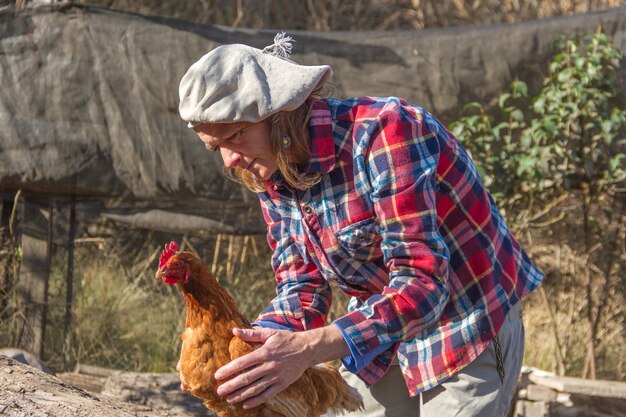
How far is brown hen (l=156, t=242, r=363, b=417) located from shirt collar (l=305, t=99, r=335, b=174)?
0.53m

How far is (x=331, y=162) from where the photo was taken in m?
2.79

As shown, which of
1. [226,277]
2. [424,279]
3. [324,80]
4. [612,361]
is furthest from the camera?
[226,277]

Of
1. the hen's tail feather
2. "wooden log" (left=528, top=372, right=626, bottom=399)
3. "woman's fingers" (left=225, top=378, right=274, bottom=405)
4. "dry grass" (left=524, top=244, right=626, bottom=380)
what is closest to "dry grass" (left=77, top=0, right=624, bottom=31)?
"dry grass" (left=524, top=244, right=626, bottom=380)

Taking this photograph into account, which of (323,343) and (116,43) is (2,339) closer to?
(116,43)

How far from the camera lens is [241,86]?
2.62 meters

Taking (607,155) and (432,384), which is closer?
(432,384)

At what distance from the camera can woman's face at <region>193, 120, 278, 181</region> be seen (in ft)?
8.86

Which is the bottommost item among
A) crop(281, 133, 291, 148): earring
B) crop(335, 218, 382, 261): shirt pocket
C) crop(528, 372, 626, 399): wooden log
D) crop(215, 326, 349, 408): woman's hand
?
Result: crop(528, 372, 626, 399): wooden log

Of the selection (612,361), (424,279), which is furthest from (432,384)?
(612,361)

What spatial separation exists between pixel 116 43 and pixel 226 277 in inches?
77.4

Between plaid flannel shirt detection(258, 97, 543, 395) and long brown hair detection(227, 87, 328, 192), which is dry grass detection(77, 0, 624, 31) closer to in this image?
plaid flannel shirt detection(258, 97, 543, 395)

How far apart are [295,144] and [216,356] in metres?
0.65

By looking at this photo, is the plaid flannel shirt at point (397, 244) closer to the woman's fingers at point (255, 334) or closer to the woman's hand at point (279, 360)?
the woman's hand at point (279, 360)

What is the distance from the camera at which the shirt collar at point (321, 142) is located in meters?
2.78
